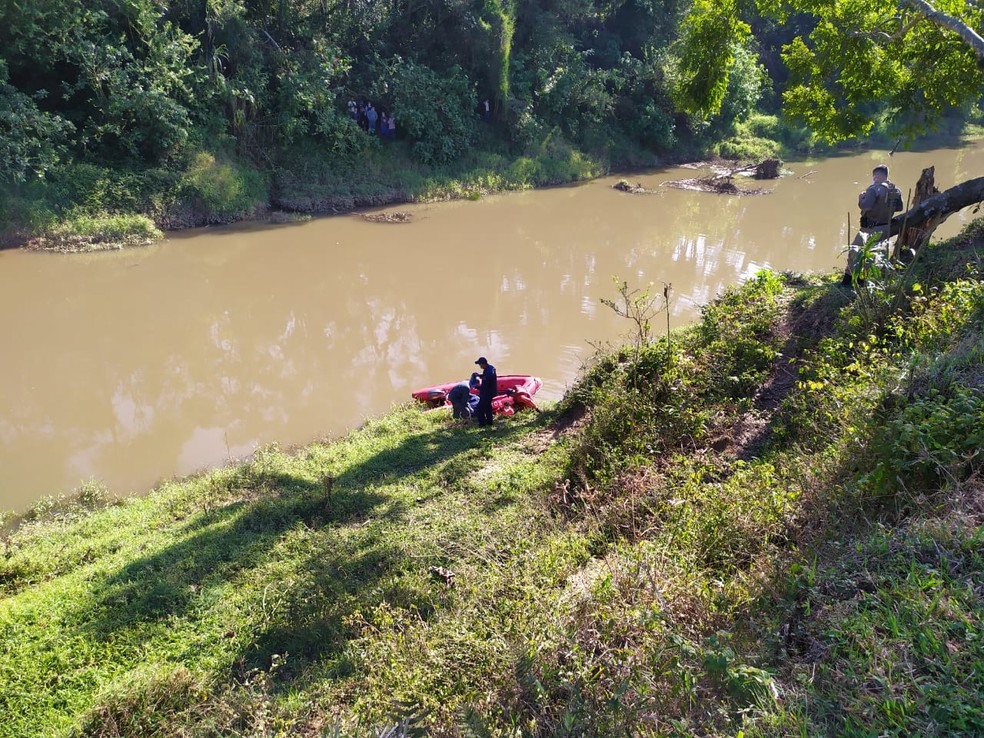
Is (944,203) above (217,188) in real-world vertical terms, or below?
above

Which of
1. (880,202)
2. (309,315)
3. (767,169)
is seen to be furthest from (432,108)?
(880,202)

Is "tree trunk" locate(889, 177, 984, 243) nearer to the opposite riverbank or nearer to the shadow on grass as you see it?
the shadow on grass

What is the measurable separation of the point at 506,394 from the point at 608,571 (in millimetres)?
5290

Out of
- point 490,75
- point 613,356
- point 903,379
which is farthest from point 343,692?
point 490,75

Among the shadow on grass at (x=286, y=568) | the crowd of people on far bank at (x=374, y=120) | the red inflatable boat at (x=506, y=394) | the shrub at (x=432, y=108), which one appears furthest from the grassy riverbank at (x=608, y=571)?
the crowd of people on far bank at (x=374, y=120)

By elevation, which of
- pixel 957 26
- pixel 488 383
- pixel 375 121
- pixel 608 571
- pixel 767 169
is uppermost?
pixel 957 26

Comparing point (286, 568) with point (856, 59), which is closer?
point (286, 568)

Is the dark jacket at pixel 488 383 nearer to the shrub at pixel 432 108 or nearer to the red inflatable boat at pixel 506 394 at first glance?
the red inflatable boat at pixel 506 394

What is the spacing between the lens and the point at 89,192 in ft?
56.2

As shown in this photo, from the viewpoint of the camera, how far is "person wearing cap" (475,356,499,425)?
7863mm

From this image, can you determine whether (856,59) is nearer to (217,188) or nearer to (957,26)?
(957,26)

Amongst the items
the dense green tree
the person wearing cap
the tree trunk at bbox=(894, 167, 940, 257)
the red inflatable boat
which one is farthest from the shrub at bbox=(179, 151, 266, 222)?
the tree trunk at bbox=(894, 167, 940, 257)

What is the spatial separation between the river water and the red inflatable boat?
577mm

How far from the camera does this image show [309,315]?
13336mm
